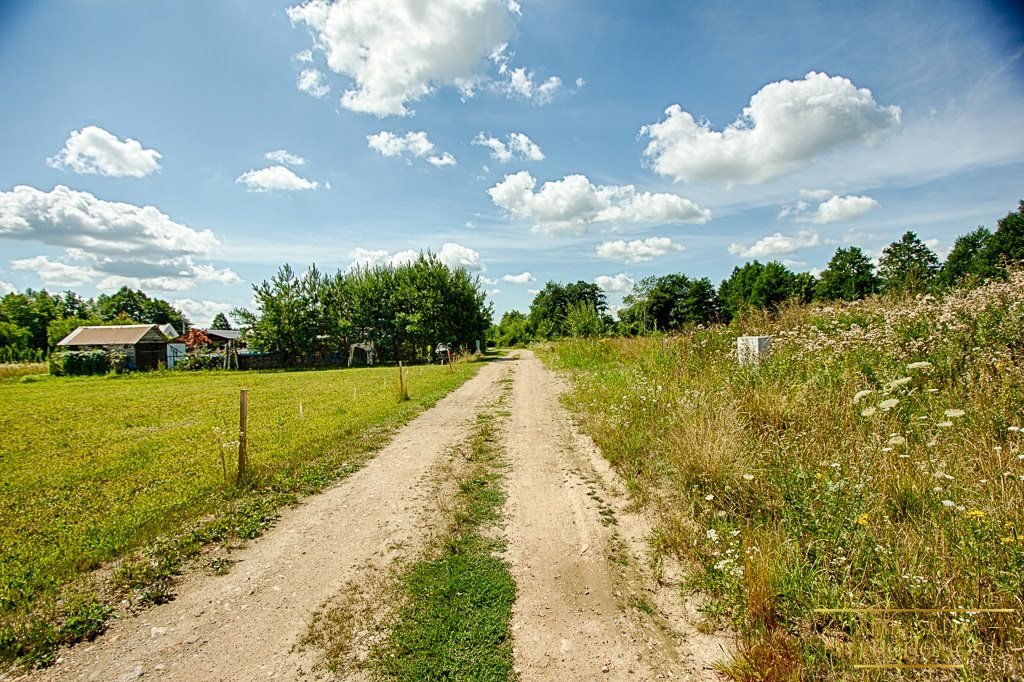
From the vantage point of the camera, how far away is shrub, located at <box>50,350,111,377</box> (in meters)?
30.2

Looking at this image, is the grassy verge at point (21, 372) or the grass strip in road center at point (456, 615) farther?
the grassy verge at point (21, 372)

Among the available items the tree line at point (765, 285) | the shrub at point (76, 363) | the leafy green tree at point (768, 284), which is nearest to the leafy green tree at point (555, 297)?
the tree line at point (765, 285)

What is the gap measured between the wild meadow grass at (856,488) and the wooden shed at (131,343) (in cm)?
4309

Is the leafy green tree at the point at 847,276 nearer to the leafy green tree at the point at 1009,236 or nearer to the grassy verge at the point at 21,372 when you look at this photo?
the leafy green tree at the point at 1009,236

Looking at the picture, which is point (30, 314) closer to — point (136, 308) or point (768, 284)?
point (136, 308)

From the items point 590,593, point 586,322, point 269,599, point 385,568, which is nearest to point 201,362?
point 586,322

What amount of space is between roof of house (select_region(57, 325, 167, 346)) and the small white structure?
150ft

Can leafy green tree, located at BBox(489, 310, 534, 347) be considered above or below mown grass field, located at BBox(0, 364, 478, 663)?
above

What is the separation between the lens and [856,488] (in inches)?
128

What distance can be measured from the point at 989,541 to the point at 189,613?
557cm

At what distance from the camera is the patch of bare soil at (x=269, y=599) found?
8.59ft

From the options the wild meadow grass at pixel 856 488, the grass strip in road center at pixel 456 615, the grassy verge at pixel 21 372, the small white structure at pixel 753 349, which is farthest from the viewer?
the grassy verge at pixel 21 372

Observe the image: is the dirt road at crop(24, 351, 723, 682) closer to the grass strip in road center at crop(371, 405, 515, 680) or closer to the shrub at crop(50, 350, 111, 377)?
the grass strip in road center at crop(371, 405, 515, 680)

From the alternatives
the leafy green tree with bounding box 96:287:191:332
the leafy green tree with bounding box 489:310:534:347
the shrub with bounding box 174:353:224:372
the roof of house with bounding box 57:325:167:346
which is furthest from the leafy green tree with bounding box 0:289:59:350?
the leafy green tree with bounding box 489:310:534:347
